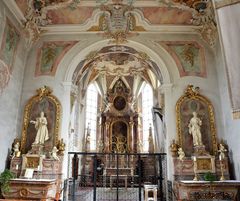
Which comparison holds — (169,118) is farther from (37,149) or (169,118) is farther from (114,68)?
(114,68)

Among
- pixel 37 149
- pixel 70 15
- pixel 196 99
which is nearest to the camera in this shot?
pixel 37 149

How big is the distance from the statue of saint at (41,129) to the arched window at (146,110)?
943 centimetres

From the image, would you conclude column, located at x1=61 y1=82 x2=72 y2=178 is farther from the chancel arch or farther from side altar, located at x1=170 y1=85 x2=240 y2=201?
the chancel arch

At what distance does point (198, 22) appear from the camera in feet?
29.6

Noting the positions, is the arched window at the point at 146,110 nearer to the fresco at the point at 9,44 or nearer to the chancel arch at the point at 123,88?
the chancel arch at the point at 123,88

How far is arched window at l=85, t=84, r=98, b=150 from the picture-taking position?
16391 millimetres

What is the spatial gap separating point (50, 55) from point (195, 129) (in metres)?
6.08

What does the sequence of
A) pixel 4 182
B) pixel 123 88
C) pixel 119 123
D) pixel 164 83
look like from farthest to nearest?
pixel 123 88
pixel 119 123
pixel 164 83
pixel 4 182

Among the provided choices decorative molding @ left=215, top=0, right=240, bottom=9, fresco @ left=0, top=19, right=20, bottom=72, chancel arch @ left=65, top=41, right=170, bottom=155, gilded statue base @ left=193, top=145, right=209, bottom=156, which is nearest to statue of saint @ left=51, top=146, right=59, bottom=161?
fresco @ left=0, top=19, right=20, bottom=72

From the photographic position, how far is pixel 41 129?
819 centimetres

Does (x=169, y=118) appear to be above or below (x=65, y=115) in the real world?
below

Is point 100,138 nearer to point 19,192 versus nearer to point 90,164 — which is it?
point 90,164

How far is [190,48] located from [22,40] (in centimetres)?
639

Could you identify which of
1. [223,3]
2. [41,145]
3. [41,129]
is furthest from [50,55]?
[223,3]
